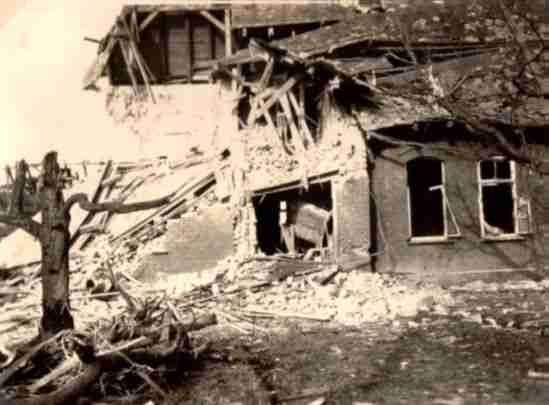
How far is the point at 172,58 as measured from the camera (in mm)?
22000

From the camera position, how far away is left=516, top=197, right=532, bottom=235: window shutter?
14.7m

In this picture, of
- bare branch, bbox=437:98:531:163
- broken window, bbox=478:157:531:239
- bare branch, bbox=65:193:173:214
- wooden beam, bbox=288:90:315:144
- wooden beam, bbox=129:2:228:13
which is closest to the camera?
bare branch, bbox=437:98:531:163

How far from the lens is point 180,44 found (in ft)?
71.6

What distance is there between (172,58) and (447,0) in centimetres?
968

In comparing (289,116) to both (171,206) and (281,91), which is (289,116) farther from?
(171,206)

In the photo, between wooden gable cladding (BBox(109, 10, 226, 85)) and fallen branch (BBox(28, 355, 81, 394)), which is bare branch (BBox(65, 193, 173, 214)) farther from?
wooden gable cladding (BBox(109, 10, 226, 85))

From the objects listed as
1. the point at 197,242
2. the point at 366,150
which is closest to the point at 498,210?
the point at 366,150

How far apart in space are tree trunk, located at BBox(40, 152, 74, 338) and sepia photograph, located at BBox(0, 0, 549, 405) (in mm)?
24

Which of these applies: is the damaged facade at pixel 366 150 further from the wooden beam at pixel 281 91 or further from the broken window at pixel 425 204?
the broken window at pixel 425 204

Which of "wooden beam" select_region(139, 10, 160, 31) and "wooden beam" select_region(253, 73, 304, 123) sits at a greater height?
"wooden beam" select_region(139, 10, 160, 31)

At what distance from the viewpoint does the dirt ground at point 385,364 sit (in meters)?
7.14

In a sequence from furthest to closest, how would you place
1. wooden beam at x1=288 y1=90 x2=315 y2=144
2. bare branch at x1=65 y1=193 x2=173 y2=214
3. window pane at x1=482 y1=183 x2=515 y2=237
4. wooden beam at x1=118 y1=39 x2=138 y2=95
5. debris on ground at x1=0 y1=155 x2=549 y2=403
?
wooden beam at x1=118 y1=39 x2=138 y2=95 < window pane at x1=482 y1=183 x2=515 y2=237 < wooden beam at x1=288 y1=90 x2=315 y2=144 < debris on ground at x1=0 y1=155 x2=549 y2=403 < bare branch at x1=65 y1=193 x2=173 y2=214

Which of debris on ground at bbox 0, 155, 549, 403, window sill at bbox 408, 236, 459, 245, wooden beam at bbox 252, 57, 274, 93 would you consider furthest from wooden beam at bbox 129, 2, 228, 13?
window sill at bbox 408, 236, 459, 245

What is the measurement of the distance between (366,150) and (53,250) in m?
8.87
